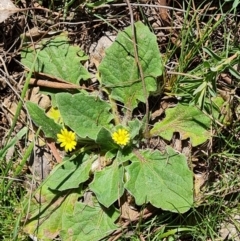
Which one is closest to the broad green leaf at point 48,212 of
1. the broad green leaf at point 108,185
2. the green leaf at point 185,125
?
the broad green leaf at point 108,185

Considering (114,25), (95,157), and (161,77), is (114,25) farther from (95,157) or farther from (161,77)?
(95,157)

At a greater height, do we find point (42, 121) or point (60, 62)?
point (60, 62)

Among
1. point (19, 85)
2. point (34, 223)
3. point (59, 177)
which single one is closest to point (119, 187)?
point (59, 177)

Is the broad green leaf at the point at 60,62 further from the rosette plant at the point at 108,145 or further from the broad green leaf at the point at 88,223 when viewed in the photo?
the broad green leaf at the point at 88,223

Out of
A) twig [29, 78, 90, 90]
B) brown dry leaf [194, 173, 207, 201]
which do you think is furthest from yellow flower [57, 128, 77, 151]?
brown dry leaf [194, 173, 207, 201]

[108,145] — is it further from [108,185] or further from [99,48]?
[99,48]

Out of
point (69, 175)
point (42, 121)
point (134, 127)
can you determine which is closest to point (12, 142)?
point (42, 121)
